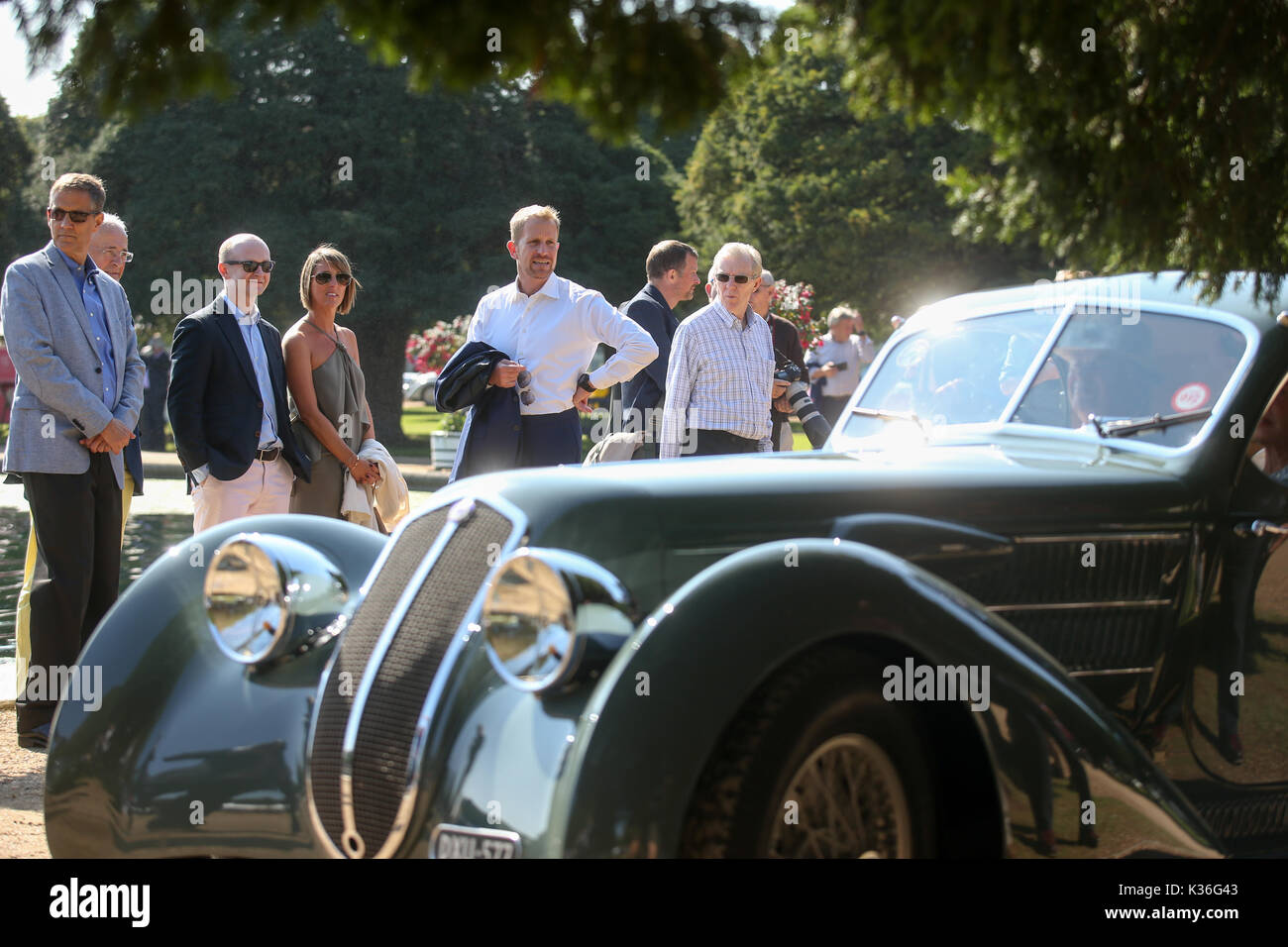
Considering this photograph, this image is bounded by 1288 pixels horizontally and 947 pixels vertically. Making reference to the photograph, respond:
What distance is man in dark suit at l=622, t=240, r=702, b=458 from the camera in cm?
752

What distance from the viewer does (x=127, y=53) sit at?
2631mm

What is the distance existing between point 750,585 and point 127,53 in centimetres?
156

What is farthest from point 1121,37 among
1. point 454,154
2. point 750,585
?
point 454,154

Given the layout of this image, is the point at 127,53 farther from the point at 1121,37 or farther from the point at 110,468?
the point at 110,468

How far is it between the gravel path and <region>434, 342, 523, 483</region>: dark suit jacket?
6.65 feet

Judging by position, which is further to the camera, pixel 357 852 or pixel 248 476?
pixel 248 476

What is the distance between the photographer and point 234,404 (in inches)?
233

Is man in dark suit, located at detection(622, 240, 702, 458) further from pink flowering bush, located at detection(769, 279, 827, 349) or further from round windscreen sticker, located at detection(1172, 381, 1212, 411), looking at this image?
pink flowering bush, located at detection(769, 279, 827, 349)

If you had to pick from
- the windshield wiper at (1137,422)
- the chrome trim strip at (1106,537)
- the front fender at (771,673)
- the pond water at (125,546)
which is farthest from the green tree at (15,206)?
the front fender at (771,673)

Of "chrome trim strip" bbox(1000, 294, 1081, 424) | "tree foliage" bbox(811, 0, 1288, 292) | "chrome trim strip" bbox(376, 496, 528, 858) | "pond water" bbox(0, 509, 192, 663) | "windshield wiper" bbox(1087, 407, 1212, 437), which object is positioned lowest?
"pond water" bbox(0, 509, 192, 663)

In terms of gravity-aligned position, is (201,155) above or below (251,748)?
above

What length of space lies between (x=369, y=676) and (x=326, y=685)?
173 millimetres

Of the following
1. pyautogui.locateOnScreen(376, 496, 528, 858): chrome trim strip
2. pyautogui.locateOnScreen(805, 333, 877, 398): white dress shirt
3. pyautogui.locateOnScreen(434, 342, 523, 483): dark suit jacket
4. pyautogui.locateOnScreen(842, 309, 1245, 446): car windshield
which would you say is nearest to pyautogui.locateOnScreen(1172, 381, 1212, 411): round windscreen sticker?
pyautogui.locateOnScreen(842, 309, 1245, 446): car windshield

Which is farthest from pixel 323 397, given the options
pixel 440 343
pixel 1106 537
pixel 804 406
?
pixel 440 343
